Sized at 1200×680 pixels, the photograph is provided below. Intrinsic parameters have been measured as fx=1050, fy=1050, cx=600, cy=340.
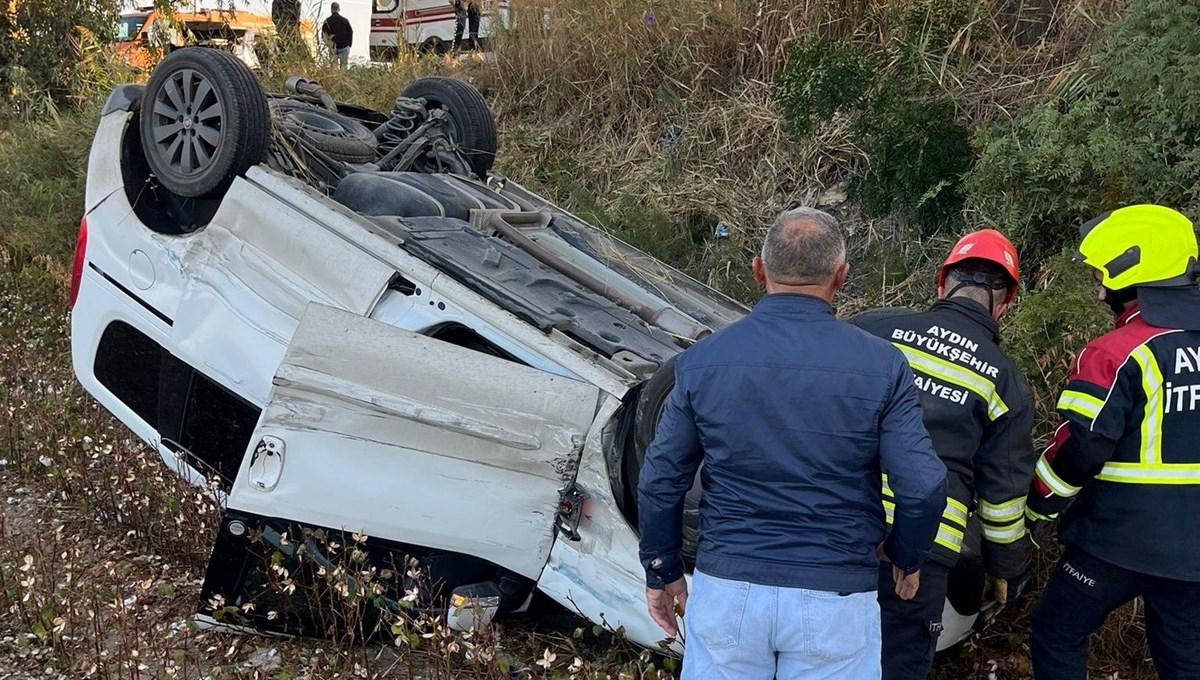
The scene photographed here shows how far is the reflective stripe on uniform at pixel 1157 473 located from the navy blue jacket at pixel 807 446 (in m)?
0.69

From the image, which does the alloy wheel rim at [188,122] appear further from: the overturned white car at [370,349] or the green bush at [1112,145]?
the green bush at [1112,145]

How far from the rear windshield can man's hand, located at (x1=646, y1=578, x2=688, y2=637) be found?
9.27m

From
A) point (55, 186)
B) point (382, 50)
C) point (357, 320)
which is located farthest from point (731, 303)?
point (382, 50)

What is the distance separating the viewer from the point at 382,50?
385 inches

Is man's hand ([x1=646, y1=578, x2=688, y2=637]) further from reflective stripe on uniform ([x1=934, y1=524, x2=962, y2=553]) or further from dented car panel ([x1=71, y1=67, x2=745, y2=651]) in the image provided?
reflective stripe on uniform ([x1=934, y1=524, x2=962, y2=553])

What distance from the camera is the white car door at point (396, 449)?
281 cm

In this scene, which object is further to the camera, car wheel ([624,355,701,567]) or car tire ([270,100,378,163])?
car tire ([270,100,378,163])

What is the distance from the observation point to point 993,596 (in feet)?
8.56

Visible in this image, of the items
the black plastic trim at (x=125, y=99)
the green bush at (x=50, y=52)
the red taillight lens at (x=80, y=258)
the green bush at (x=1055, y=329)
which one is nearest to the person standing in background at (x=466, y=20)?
the green bush at (x=50, y=52)

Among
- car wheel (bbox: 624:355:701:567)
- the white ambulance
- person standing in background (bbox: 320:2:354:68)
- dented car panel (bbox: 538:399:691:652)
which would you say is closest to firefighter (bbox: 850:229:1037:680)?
car wheel (bbox: 624:355:701:567)

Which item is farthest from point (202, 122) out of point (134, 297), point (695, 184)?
point (695, 184)

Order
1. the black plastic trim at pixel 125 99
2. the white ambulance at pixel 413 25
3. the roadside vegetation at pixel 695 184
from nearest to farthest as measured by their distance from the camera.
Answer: the roadside vegetation at pixel 695 184 < the black plastic trim at pixel 125 99 < the white ambulance at pixel 413 25

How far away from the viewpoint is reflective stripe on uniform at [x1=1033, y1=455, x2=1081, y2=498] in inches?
95.8

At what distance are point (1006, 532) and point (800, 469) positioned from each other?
0.75m
